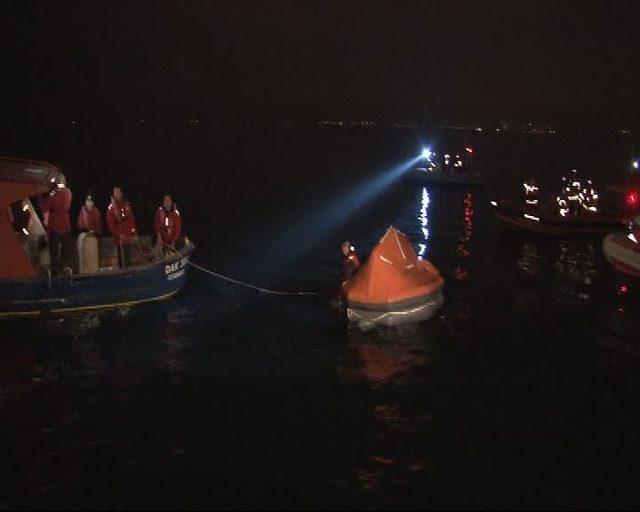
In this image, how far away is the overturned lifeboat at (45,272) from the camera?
1741cm

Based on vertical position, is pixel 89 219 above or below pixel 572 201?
above

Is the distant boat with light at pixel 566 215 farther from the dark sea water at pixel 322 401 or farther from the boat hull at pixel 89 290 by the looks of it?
the boat hull at pixel 89 290

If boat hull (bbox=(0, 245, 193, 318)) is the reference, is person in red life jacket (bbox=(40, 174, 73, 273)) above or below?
above

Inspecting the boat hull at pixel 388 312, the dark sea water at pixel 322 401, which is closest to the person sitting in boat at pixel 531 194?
the dark sea water at pixel 322 401

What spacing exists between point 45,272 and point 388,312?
335 inches

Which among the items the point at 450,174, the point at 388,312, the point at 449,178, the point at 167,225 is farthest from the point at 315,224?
the point at 388,312

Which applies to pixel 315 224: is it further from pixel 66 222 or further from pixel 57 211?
pixel 57 211

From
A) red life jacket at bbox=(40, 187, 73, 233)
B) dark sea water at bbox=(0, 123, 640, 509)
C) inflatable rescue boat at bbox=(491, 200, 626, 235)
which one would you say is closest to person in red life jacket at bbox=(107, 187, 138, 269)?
red life jacket at bbox=(40, 187, 73, 233)

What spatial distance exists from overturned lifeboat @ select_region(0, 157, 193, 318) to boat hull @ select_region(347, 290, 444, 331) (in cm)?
535

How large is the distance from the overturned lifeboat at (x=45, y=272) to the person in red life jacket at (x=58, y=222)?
226 mm

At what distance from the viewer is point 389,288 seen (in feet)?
55.9

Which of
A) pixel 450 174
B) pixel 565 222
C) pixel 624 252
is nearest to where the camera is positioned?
pixel 624 252

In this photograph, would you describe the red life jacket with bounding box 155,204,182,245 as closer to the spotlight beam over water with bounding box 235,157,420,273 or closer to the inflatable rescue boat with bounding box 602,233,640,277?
the spotlight beam over water with bounding box 235,157,420,273

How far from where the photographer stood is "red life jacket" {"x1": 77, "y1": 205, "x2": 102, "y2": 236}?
60.3 feet
